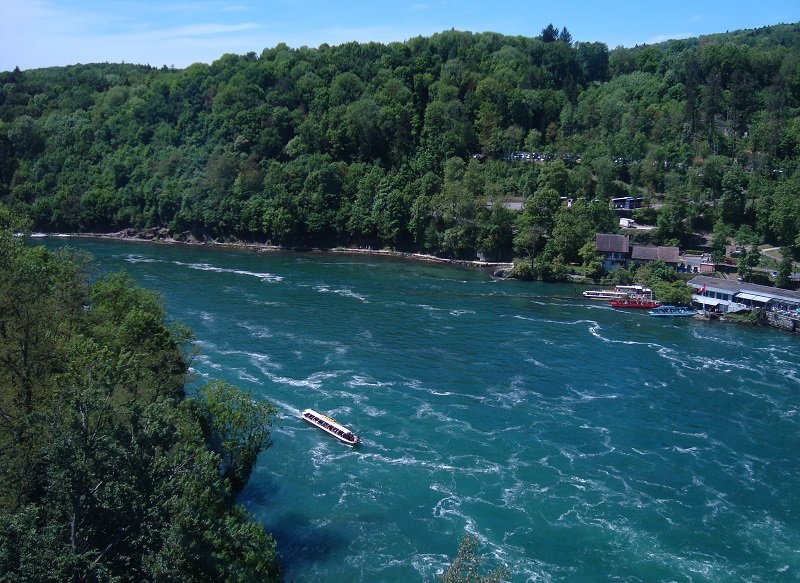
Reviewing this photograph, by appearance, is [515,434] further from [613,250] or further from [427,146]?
[427,146]

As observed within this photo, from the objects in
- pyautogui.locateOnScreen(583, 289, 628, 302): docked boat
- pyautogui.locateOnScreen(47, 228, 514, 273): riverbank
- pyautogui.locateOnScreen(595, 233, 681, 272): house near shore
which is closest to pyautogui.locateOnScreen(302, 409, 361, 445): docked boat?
pyautogui.locateOnScreen(583, 289, 628, 302): docked boat

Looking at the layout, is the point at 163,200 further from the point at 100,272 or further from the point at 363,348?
the point at 363,348

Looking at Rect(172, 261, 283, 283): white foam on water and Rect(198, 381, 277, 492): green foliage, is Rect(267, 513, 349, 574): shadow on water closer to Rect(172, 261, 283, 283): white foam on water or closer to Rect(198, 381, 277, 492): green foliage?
Rect(198, 381, 277, 492): green foliage

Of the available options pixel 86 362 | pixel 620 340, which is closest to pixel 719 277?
pixel 620 340

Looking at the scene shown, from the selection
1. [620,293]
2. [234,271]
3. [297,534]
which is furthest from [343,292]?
[297,534]

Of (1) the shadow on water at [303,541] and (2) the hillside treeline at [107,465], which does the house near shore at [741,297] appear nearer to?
(1) the shadow on water at [303,541]

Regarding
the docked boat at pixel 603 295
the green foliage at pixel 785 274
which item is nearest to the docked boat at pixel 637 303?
the docked boat at pixel 603 295
